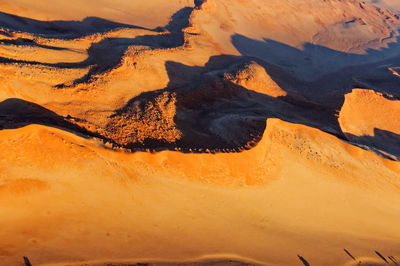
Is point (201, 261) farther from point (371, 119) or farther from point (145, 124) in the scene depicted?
point (371, 119)

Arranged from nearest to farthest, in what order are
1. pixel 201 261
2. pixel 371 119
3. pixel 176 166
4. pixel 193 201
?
pixel 201 261
pixel 193 201
pixel 176 166
pixel 371 119

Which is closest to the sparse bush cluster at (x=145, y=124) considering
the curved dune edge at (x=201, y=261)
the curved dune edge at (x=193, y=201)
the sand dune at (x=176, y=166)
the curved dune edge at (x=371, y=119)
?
the sand dune at (x=176, y=166)

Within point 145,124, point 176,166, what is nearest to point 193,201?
point 176,166

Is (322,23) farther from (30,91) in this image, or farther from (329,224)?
(30,91)

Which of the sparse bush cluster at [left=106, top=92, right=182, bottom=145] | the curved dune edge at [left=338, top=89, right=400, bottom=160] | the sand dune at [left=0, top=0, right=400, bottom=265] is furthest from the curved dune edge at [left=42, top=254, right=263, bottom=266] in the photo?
the curved dune edge at [left=338, top=89, right=400, bottom=160]

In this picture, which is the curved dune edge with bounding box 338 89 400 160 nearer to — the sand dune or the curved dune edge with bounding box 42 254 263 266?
the sand dune

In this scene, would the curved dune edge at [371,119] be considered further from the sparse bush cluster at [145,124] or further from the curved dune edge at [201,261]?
the curved dune edge at [201,261]
